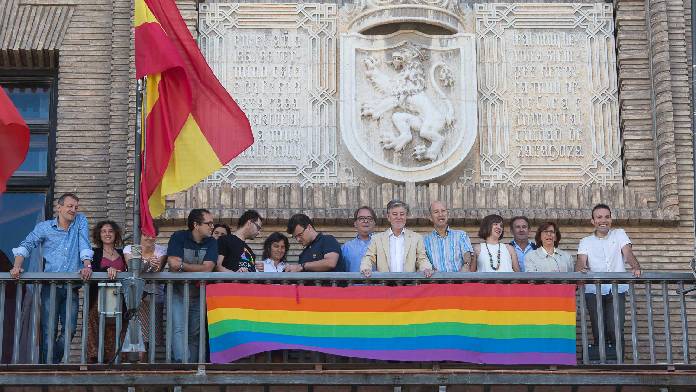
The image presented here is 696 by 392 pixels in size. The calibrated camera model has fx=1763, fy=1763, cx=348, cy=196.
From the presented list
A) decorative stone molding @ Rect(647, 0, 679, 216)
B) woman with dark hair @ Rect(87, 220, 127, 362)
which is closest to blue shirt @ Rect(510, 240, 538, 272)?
decorative stone molding @ Rect(647, 0, 679, 216)

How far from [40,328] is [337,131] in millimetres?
3716

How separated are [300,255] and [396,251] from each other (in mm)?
940

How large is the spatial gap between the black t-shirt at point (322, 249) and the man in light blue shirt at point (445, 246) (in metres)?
0.76

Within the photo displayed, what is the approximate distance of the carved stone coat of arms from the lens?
16875 mm

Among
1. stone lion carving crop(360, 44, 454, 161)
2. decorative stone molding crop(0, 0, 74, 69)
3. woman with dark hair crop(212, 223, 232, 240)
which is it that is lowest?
woman with dark hair crop(212, 223, 232, 240)

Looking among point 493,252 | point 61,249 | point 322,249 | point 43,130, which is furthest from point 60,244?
point 493,252

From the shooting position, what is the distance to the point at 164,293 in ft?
49.6

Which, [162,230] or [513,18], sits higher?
[513,18]

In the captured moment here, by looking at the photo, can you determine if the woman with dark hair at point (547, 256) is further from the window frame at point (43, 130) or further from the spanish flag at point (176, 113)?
the window frame at point (43, 130)

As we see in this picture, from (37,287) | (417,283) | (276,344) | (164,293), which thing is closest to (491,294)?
(417,283)

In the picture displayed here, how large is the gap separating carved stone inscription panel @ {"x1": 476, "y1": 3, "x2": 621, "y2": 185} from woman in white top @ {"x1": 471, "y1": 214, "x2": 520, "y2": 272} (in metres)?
1.74

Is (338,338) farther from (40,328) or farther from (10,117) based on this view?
(10,117)

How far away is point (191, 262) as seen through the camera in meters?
14.8

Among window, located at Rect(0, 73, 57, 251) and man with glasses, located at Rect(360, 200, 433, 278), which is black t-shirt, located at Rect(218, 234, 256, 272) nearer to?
man with glasses, located at Rect(360, 200, 433, 278)
